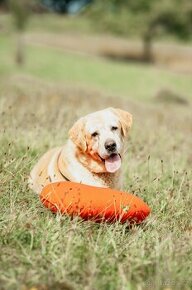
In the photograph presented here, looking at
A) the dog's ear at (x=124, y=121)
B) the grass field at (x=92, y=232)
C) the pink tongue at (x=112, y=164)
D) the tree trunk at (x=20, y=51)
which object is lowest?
the tree trunk at (x=20, y=51)

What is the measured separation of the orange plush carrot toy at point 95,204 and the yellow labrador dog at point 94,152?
42 centimetres

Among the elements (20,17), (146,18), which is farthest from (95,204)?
(146,18)

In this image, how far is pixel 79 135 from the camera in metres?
5.85

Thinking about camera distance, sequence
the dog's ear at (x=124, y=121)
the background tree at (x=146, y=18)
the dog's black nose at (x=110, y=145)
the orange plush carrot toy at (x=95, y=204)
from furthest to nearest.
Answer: the background tree at (x=146, y=18)
the dog's ear at (x=124, y=121)
the dog's black nose at (x=110, y=145)
the orange plush carrot toy at (x=95, y=204)

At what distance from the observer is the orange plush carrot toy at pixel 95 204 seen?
17.6 feet

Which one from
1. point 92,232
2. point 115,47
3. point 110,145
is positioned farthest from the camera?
point 115,47

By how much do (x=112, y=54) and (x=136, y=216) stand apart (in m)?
42.0

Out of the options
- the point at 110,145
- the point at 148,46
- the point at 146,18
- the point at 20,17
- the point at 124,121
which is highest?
the point at 124,121

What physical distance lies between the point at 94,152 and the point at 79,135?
0.75 ft

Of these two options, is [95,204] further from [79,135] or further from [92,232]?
[79,135]

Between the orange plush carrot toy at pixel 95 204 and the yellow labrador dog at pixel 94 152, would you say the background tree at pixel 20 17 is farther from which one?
the orange plush carrot toy at pixel 95 204

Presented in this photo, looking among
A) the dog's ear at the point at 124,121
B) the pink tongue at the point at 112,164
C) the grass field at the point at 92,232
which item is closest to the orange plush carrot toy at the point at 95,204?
the grass field at the point at 92,232

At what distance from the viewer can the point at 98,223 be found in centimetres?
538

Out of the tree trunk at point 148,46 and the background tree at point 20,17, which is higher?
the background tree at point 20,17
